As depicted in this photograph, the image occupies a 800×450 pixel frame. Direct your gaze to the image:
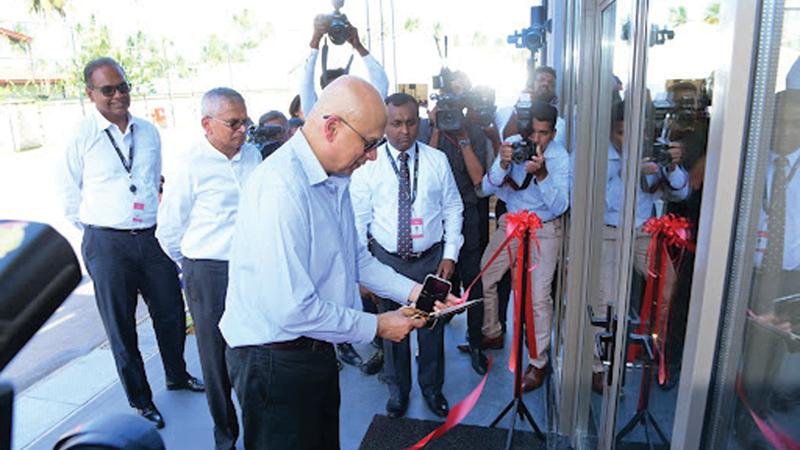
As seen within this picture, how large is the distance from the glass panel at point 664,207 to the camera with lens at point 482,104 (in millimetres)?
2007

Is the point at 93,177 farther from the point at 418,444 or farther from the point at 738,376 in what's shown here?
the point at 738,376

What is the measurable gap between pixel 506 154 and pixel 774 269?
2.33 metres

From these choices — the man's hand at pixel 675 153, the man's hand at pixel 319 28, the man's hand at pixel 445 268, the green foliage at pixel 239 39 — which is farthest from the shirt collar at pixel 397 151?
the green foliage at pixel 239 39

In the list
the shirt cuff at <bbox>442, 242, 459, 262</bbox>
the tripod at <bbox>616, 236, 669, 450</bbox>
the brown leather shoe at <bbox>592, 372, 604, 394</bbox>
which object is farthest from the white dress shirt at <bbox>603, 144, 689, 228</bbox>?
the shirt cuff at <bbox>442, 242, 459, 262</bbox>

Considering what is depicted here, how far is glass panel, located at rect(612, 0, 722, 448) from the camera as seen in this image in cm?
116

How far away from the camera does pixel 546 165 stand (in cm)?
323

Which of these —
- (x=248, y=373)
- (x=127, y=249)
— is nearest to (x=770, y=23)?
(x=248, y=373)

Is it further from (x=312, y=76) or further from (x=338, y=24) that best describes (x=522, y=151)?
(x=312, y=76)

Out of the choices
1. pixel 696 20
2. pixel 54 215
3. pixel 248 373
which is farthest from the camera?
pixel 54 215

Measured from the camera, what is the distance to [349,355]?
399 centimetres

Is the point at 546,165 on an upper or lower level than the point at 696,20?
lower

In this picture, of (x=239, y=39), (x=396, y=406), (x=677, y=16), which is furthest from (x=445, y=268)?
(x=239, y=39)

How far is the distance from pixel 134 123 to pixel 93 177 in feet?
1.29

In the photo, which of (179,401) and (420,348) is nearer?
(420,348)
